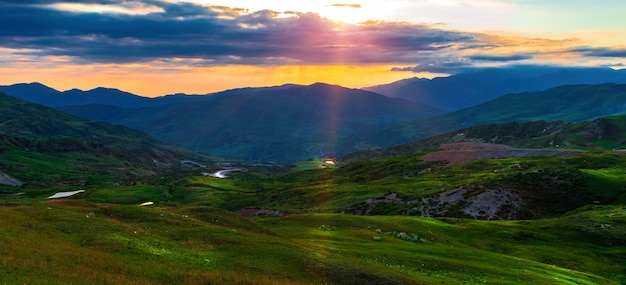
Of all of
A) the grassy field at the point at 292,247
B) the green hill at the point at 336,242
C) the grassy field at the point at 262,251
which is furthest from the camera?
the green hill at the point at 336,242

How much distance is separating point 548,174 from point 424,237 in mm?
70979

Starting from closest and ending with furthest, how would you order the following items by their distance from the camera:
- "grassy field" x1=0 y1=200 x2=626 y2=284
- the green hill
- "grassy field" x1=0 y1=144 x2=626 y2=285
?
"grassy field" x1=0 y1=200 x2=626 y2=284 → "grassy field" x1=0 y1=144 x2=626 y2=285 → the green hill

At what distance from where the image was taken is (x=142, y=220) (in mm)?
53156

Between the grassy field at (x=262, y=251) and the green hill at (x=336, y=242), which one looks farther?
the green hill at (x=336, y=242)

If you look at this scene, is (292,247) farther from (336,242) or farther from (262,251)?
(336,242)

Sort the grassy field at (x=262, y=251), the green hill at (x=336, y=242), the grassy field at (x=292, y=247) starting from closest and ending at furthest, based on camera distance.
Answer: the grassy field at (x=262, y=251) → the grassy field at (x=292, y=247) → the green hill at (x=336, y=242)

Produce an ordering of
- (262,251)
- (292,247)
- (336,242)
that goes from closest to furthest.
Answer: (262,251) → (292,247) → (336,242)

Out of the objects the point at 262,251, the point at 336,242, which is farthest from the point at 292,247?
the point at 336,242

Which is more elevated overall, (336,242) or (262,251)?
(262,251)

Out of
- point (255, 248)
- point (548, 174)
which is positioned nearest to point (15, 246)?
point (255, 248)

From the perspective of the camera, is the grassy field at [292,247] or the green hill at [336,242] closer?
the grassy field at [292,247]

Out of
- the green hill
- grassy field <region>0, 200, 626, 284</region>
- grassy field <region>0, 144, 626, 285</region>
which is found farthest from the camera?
the green hill

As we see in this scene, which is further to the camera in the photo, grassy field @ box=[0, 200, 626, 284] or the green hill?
the green hill

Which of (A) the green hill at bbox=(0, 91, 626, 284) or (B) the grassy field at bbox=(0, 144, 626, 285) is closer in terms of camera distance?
(B) the grassy field at bbox=(0, 144, 626, 285)
